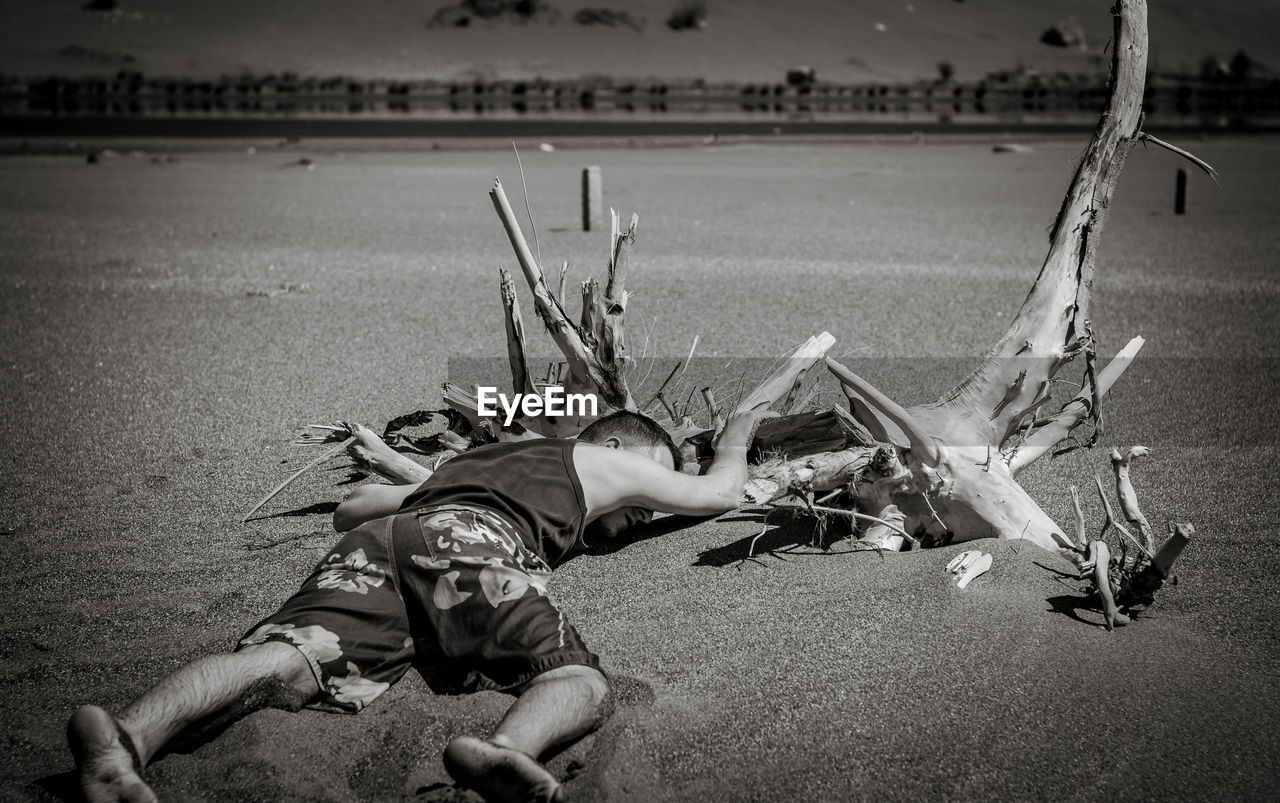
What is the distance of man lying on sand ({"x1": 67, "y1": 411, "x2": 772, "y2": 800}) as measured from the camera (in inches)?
88.6

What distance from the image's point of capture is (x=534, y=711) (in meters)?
2.43

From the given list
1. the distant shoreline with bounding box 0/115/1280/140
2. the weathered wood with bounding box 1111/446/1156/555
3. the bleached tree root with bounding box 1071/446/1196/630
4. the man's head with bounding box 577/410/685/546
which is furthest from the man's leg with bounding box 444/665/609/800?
the distant shoreline with bounding box 0/115/1280/140

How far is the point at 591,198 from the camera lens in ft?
39.4

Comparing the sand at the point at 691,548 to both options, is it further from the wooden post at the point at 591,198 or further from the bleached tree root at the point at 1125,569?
the wooden post at the point at 591,198

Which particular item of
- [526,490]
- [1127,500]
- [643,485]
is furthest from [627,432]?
[1127,500]

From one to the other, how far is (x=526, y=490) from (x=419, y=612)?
486 millimetres

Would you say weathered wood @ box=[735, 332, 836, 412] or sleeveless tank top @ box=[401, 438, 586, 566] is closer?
sleeveless tank top @ box=[401, 438, 586, 566]

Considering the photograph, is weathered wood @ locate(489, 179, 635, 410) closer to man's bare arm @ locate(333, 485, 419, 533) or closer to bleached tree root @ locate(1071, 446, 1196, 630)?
man's bare arm @ locate(333, 485, 419, 533)

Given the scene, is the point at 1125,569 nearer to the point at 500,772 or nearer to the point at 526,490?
the point at 526,490

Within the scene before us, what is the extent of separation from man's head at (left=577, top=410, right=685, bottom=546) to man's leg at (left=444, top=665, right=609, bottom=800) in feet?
3.14

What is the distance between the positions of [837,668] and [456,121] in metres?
30.9

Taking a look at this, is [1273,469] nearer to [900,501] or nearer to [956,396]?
[956,396]

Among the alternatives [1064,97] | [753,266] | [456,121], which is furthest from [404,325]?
[1064,97]

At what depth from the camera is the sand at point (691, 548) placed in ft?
8.50
